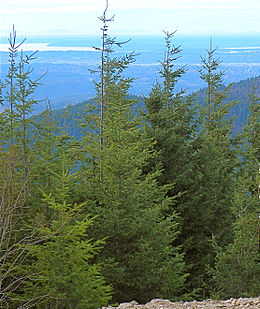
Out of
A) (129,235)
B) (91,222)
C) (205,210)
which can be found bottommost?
(205,210)

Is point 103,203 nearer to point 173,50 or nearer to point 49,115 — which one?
point 49,115

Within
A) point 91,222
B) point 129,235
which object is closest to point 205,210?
point 129,235

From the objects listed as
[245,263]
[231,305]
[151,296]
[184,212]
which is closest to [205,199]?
[184,212]

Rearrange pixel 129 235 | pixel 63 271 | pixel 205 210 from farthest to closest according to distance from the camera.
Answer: pixel 205 210 < pixel 129 235 < pixel 63 271

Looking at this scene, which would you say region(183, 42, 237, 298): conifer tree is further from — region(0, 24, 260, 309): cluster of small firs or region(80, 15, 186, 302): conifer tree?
region(80, 15, 186, 302): conifer tree

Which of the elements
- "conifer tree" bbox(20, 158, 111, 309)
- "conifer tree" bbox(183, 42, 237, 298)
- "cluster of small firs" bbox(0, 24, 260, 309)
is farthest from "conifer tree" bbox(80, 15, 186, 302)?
→ "conifer tree" bbox(183, 42, 237, 298)

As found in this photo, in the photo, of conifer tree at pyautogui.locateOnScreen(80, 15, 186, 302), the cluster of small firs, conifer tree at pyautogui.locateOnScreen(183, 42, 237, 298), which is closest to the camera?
the cluster of small firs

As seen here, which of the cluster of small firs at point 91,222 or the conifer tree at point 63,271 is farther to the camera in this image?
the cluster of small firs at point 91,222

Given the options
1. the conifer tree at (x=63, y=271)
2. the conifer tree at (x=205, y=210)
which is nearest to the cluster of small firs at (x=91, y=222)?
the conifer tree at (x=63, y=271)

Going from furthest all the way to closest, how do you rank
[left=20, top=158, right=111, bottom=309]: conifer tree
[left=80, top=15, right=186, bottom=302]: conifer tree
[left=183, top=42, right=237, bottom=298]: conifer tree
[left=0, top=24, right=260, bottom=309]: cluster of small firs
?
[left=183, top=42, right=237, bottom=298]: conifer tree
[left=80, top=15, right=186, bottom=302]: conifer tree
[left=0, top=24, right=260, bottom=309]: cluster of small firs
[left=20, top=158, right=111, bottom=309]: conifer tree

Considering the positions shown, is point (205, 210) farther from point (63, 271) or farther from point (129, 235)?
point (63, 271)

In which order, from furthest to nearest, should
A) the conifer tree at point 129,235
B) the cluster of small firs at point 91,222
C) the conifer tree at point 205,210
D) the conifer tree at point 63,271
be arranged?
the conifer tree at point 205,210
the conifer tree at point 129,235
the cluster of small firs at point 91,222
the conifer tree at point 63,271

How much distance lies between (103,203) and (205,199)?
808cm

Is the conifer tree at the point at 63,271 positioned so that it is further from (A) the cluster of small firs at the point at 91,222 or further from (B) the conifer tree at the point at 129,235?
(B) the conifer tree at the point at 129,235
